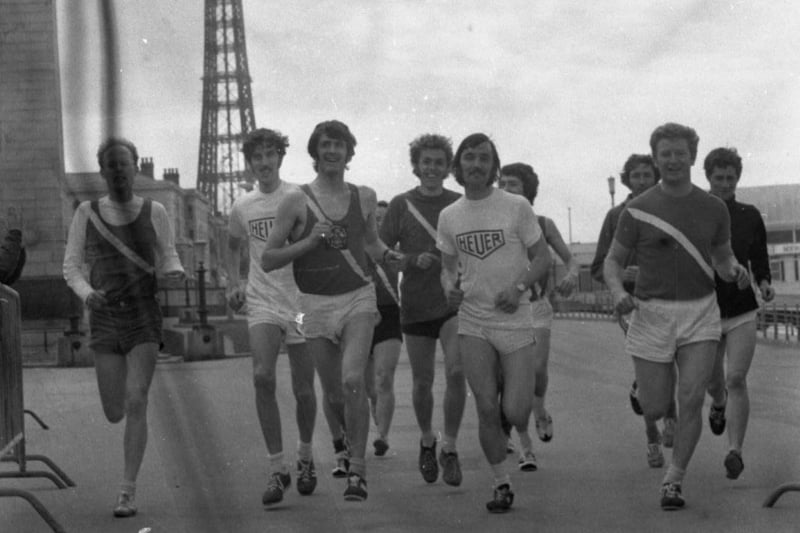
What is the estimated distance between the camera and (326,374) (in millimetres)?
6469

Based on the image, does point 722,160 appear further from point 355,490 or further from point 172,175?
point 172,175

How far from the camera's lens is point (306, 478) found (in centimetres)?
665

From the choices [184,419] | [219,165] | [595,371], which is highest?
[219,165]

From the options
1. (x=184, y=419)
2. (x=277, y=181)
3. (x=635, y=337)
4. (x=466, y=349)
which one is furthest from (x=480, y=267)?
(x=184, y=419)

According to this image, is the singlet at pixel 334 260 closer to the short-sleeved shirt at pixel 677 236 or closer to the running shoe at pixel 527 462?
the short-sleeved shirt at pixel 677 236

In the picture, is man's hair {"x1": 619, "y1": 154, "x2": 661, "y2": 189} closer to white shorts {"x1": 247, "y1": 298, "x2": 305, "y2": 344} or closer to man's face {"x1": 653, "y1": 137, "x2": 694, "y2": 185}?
man's face {"x1": 653, "y1": 137, "x2": 694, "y2": 185}

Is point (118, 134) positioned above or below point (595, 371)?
above

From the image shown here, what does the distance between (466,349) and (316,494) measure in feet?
4.03

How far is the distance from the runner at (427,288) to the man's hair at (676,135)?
4.35 feet

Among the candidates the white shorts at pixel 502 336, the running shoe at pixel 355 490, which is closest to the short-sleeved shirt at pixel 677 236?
the white shorts at pixel 502 336

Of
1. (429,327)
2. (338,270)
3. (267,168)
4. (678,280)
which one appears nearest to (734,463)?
(678,280)

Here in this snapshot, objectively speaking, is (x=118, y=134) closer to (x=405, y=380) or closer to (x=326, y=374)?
(x=326, y=374)

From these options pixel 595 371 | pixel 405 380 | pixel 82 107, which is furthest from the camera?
pixel 595 371

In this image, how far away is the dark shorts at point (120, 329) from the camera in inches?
233
